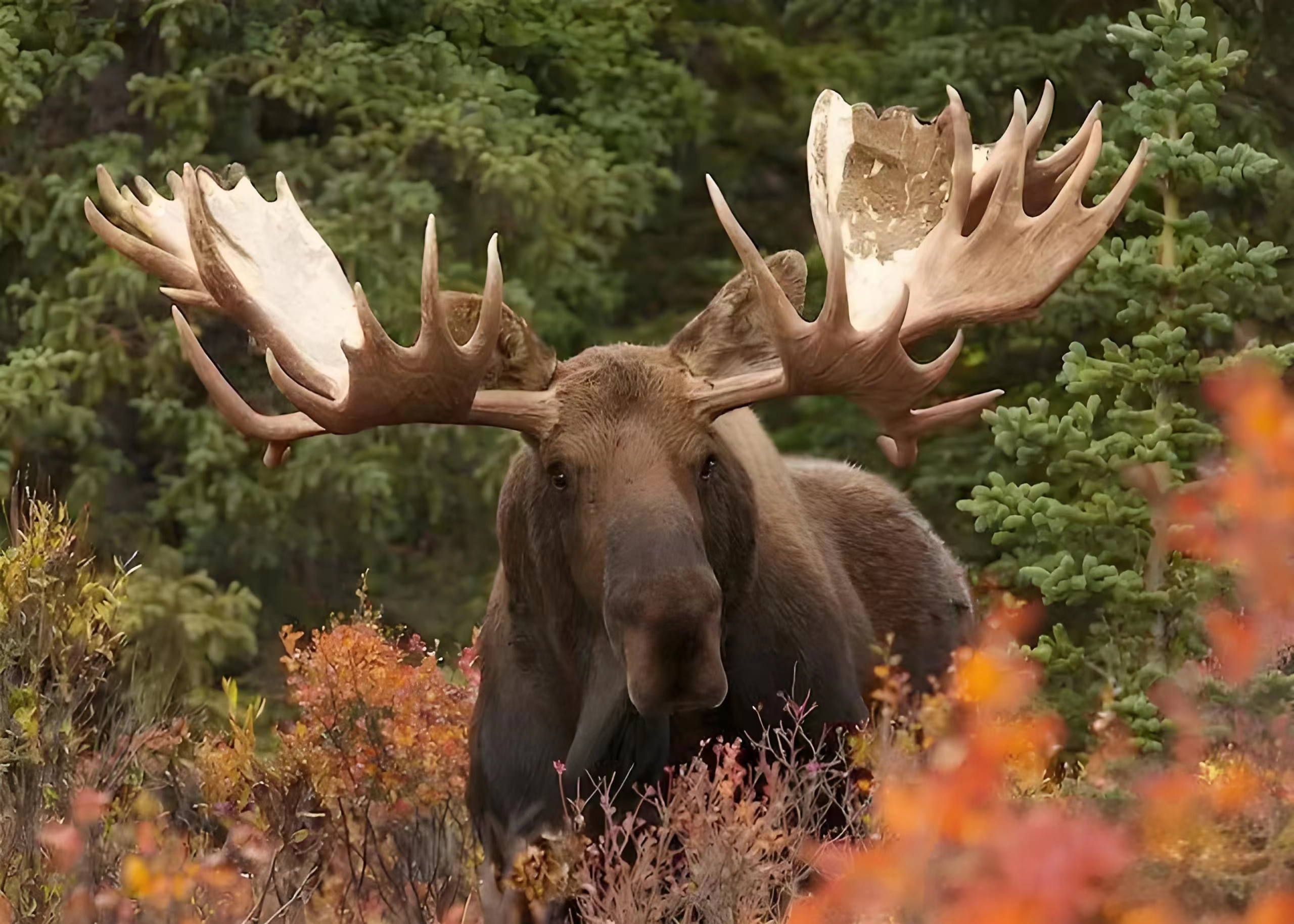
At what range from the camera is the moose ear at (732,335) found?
19.7ft

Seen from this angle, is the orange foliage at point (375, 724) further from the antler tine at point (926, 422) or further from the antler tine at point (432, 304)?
the antler tine at point (926, 422)

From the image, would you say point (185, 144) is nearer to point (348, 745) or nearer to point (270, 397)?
point (270, 397)

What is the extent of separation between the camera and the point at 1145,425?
702cm

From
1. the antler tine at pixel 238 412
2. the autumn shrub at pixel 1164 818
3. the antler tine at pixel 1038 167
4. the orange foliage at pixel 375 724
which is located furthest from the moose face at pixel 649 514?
the orange foliage at pixel 375 724

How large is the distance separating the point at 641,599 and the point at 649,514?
0.81 ft

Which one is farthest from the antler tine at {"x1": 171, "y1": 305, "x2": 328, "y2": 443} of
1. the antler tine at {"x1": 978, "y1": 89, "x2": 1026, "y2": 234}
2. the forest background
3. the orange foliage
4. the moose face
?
the forest background

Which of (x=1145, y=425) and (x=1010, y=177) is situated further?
(x=1145, y=425)

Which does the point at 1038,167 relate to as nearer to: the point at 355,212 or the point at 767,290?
the point at 767,290

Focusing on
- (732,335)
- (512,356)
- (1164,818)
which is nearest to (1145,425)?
(732,335)

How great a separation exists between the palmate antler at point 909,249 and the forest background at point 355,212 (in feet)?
10.1

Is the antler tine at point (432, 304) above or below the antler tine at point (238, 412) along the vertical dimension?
above

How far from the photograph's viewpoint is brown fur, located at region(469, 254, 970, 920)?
211 inches

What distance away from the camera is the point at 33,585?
581cm

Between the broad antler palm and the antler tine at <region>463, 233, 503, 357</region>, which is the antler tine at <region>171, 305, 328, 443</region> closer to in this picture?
the broad antler palm
